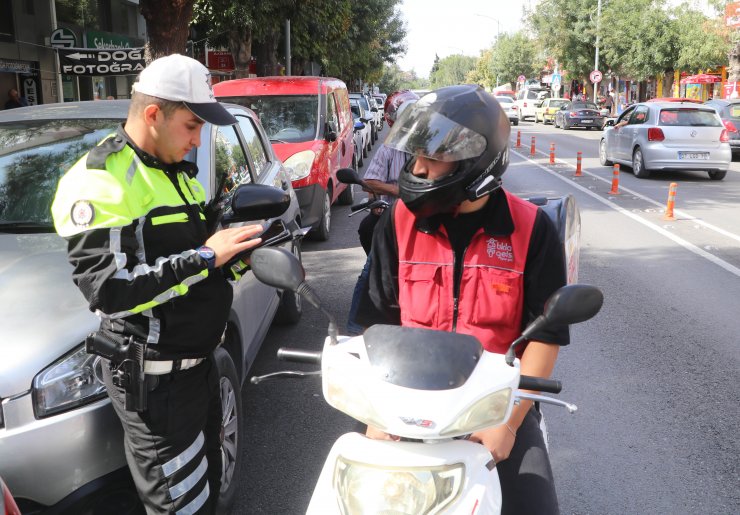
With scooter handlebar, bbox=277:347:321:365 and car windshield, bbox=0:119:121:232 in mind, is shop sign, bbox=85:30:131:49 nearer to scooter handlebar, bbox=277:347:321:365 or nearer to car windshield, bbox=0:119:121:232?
car windshield, bbox=0:119:121:232

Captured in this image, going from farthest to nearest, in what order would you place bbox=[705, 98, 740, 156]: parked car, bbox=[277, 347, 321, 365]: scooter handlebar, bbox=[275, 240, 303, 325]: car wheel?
bbox=[705, 98, 740, 156]: parked car, bbox=[275, 240, 303, 325]: car wheel, bbox=[277, 347, 321, 365]: scooter handlebar

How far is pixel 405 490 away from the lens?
171cm

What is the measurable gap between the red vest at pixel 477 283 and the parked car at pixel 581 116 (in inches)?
1434

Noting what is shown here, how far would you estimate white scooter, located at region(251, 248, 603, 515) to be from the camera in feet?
5.51

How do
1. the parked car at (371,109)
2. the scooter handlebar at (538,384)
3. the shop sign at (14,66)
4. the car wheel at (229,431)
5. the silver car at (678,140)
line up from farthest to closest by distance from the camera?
the parked car at (371,109) → the shop sign at (14,66) → the silver car at (678,140) → the car wheel at (229,431) → the scooter handlebar at (538,384)

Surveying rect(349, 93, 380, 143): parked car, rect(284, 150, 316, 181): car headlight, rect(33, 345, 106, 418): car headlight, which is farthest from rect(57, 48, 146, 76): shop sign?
rect(33, 345, 106, 418): car headlight

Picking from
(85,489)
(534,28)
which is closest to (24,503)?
(85,489)

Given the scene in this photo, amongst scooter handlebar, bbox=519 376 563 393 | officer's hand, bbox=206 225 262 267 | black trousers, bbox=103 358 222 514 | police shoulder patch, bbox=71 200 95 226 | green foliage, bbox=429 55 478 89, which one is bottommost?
black trousers, bbox=103 358 222 514

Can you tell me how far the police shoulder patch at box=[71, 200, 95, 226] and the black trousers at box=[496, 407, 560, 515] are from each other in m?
1.42

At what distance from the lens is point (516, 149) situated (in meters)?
24.4

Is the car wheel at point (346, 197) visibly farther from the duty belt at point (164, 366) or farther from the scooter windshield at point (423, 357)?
Result: the scooter windshield at point (423, 357)

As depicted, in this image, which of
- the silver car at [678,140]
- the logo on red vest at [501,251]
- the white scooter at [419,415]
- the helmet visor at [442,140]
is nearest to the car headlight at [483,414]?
the white scooter at [419,415]

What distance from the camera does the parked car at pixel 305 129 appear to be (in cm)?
908

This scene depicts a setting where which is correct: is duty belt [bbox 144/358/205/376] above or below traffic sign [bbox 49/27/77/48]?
below
